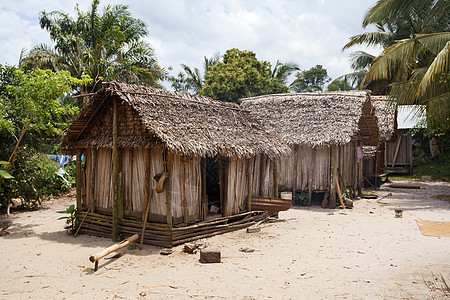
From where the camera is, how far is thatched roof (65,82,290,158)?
748 centimetres

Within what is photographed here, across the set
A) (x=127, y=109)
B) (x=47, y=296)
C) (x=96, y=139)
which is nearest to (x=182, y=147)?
(x=127, y=109)

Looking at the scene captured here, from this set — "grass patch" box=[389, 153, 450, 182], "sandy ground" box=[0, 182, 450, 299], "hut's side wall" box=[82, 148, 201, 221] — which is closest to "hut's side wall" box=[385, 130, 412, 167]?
"grass patch" box=[389, 153, 450, 182]

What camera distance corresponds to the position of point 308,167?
1323 centimetres

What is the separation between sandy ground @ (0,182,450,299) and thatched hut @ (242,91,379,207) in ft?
10.2

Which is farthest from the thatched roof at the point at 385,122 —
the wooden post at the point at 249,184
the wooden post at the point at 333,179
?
the wooden post at the point at 249,184

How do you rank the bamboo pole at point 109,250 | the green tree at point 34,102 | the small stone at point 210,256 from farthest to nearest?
the green tree at point 34,102, the small stone at point 210,256, the bamboo pole at point 109,250

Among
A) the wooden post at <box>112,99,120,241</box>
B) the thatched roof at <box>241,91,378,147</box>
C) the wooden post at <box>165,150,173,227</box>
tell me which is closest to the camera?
the wooden post at <box>165,150,173,227</box>

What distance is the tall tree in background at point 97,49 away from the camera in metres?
17.2

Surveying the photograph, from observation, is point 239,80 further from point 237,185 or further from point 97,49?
point 237,185

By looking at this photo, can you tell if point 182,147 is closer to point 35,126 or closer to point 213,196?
point 213,196

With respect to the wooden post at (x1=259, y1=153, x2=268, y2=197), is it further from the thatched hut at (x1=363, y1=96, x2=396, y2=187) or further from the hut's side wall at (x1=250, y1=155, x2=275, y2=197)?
the thatched hut at (x1=363, y1=96, x2=396, y2=187)

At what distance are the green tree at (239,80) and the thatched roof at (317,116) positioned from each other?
23.6ft

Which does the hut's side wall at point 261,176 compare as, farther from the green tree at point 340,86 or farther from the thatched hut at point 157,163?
the green tree at point 340,86

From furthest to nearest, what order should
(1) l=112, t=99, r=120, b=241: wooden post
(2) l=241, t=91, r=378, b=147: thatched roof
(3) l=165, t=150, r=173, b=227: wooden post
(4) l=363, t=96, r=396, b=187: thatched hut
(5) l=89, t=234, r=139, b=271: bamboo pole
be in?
(4) l=363, t=96, r=396, b=187: thatched hut, (2) l=241, t=91, r=378, b=147: thatched roof, (1) l=112, t=99, r=120, b=241: wooden post, (3) l=165, t=150, r=173, b=227: wooden post, (5) l=89, t=234, r=139, b=271: bamboo pole
